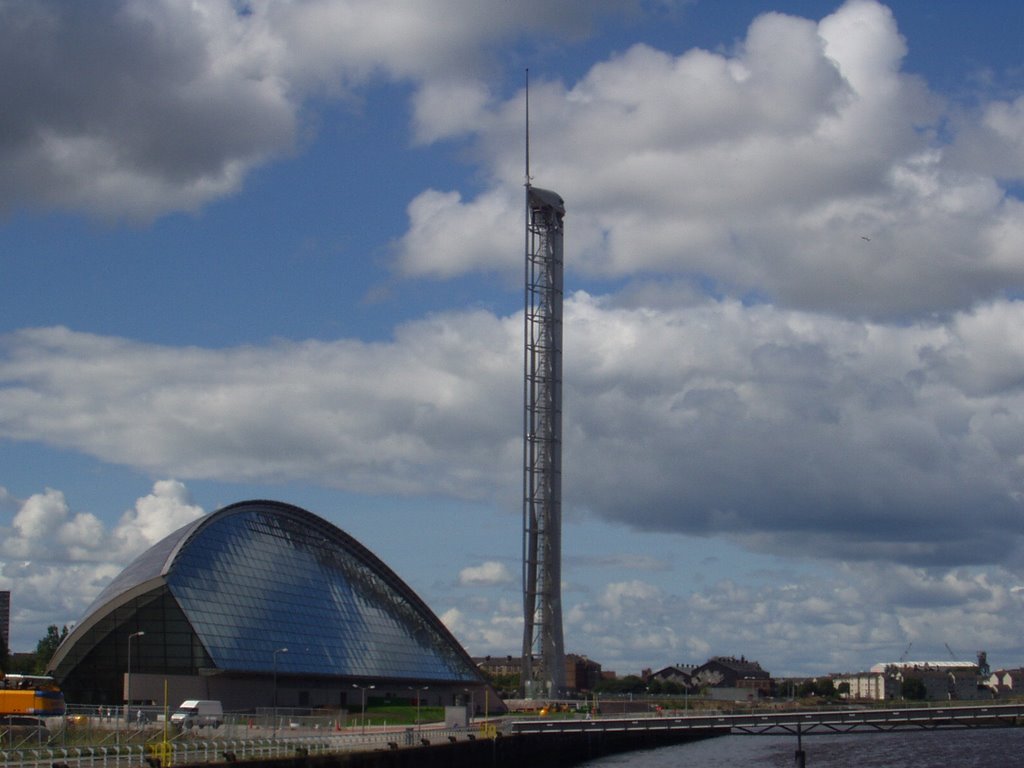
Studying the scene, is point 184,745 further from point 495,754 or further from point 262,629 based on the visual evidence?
point 262,629

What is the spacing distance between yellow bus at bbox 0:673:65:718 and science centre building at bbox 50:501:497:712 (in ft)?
43.5

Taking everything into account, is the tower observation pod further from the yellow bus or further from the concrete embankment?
the yellow bus

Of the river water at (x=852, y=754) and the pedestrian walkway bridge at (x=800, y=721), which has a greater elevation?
the pedestrian walkway bridge at (x=800, y=721)

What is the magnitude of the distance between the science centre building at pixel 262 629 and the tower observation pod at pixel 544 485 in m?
7.96

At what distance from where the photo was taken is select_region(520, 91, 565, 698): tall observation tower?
145 meters

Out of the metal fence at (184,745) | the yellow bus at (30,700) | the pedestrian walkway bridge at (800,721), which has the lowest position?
the pedestrian walkway bridge at (800,721)

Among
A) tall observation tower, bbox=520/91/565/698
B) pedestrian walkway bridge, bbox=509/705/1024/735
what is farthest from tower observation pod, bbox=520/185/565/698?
pedestrian walkway bridge, bbox=509/705/1024/735

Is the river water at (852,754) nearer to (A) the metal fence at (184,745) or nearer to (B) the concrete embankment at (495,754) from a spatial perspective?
(B) the concrete embankment at (495,754)

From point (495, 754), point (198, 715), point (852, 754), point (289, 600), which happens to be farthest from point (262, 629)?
point (852, 754)

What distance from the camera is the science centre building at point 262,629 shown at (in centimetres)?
10875

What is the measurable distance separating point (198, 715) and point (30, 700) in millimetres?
11807

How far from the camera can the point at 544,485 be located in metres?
146

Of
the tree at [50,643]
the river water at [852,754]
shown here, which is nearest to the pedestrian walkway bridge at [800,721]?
the river water at [852,754]

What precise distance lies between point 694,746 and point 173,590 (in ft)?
201
